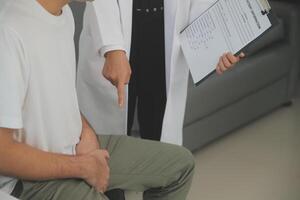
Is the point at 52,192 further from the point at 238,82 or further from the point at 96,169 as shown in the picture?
the point at 238,82

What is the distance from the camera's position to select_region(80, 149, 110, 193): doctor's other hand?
1.01 metres

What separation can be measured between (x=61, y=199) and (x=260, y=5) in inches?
28.2

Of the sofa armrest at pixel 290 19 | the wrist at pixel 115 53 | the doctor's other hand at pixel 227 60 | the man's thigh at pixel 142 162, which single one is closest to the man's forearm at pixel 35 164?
the man's thigh at pixel 142 162

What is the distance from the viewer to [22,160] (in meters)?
0.91

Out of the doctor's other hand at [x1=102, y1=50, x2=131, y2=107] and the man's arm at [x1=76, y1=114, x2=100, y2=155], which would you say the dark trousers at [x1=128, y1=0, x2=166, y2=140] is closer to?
the doctor's other hand at [x1=102, y1=50, x2=131, y2=107]

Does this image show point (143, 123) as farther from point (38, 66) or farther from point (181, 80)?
point (38, 66)

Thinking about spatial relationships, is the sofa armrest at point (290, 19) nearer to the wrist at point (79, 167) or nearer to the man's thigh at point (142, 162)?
the man's thigh at point (142, 162)

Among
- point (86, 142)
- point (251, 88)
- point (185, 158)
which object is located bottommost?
point (251, 88)

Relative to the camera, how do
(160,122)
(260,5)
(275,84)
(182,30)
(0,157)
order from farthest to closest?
(275,84)
(160,122)
(182,30)
(260,5)
(0,157)

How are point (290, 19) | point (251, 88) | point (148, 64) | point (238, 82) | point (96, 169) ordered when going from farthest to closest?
point (290, 19) → point (251, 88) → point (238, 82) → point (148, 64) → point (96, 169)

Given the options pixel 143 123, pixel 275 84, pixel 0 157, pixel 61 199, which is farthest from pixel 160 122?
pixel 275 84

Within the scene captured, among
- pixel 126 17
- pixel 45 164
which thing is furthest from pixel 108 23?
pixel 45 164

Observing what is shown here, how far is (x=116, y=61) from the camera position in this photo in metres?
1.32

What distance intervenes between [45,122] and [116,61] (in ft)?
1.29
